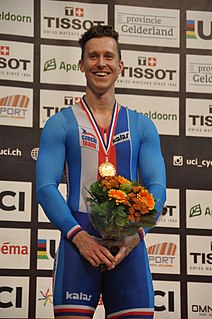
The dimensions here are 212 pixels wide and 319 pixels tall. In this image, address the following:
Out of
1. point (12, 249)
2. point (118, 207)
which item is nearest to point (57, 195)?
point (118, 207)

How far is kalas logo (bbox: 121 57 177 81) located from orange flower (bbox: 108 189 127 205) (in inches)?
99.7

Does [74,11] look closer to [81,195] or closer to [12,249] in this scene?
[12,249]

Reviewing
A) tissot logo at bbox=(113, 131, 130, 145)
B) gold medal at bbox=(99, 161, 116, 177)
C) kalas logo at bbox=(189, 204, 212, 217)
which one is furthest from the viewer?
kalas logo at bbox=(189, 204, 212, 217)

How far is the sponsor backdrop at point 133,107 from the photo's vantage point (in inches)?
197

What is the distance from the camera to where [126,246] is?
9.96 ft

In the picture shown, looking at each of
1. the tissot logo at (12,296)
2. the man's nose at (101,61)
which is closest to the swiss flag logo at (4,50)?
the tissot logo at (12,296)

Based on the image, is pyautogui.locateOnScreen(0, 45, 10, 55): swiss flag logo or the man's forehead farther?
pyautogui.locateOnScreen(0, 45, 10, 55): swiss flag logo

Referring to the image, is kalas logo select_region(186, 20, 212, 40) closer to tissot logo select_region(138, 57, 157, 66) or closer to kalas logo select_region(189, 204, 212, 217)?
tissot logo select_region(138, 57, 157, 66)

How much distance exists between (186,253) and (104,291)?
212cm

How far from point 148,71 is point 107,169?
90.0 inches

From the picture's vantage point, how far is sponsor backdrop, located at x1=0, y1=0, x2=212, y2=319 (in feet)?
16.4

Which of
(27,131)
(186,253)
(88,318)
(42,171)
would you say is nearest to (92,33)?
(42,171)

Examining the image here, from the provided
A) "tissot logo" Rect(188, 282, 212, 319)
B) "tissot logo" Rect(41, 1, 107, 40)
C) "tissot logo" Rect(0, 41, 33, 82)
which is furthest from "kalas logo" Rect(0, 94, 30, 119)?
"tissot logo" Rect(188, 282, 212, 319)

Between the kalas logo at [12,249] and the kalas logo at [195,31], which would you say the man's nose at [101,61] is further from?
the kalas logo at [195,31]
